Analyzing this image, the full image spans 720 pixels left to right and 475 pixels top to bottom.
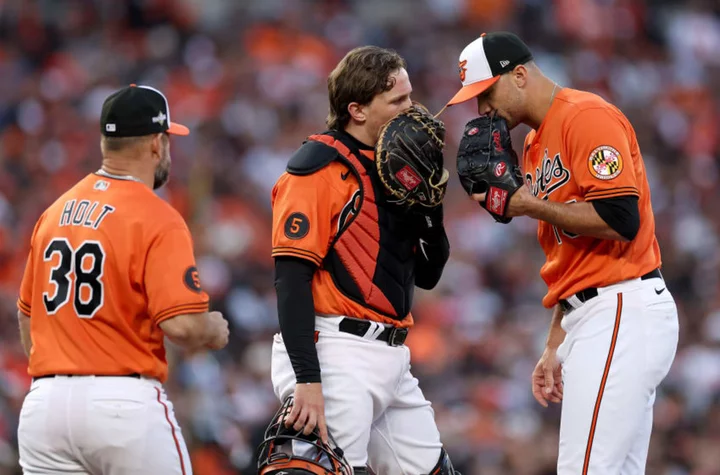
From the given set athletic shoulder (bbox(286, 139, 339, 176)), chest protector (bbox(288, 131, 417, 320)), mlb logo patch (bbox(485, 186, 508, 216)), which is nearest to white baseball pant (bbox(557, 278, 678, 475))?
mlb logo patch (bbox(485, 186, 508, 216))

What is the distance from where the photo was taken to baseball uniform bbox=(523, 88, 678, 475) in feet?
13.0

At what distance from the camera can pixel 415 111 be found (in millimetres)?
4230

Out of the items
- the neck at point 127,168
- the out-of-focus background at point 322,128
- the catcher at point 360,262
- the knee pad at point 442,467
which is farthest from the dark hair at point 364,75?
the out-of-focus background at point 322,128

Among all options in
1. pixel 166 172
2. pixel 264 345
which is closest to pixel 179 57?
pixel 264 345

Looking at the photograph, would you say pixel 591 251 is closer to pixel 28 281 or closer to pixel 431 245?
pixel 431 245

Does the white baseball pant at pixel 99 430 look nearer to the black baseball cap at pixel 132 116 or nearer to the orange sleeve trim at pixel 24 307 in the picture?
the orange sleeve trim at pixel 24 307

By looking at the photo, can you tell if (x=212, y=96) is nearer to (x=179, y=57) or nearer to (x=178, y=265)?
(x=179, y=57)

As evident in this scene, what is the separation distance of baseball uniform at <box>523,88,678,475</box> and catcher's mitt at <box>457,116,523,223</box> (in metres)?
0.19

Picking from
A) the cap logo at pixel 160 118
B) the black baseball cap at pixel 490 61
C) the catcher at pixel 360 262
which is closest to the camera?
the catcher at pixel 360 262

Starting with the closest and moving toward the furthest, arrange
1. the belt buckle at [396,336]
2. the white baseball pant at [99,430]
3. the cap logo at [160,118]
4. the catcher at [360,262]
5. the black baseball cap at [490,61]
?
the white baseball pant at [99,430], the catcher at [360,262], the cap logo at [160,118], the belt buckle at [396,336], the black baseball cap at [490,61]

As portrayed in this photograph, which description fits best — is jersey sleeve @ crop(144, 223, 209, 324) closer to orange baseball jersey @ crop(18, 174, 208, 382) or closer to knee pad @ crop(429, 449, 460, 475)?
orange baseball jersey @ crop(18, 174, 208, 382)

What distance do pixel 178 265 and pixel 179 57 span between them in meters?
9.19

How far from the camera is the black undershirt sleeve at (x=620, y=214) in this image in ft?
13.0

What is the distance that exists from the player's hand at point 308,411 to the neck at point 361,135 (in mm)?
1009
